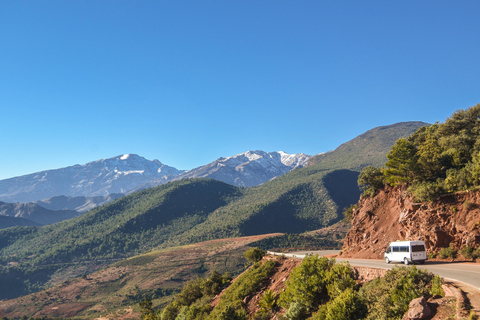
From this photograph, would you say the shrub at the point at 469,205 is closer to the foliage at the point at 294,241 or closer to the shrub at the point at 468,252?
the shrub at the point at 468,252

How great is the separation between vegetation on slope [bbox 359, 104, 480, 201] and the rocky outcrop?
1.08 meters

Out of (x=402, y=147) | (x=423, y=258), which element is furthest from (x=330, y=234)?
(x=423, y=258)

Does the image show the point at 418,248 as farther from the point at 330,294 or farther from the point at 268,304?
the point at 268,304

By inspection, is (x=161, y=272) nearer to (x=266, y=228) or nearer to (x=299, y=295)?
(x=266, y=228)

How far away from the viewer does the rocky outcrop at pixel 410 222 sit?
23764 millimetres

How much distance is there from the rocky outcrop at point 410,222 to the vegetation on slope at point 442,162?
1078mm

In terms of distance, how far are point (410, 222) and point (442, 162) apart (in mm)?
7561

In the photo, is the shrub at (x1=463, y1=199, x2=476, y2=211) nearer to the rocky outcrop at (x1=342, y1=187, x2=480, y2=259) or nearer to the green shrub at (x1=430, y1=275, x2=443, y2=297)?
the rocky outcrop at (x1=342, y1=187, x2=480, y2=259)

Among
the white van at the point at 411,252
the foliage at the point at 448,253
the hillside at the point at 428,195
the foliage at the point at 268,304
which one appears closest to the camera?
the white van at the point at 411,252

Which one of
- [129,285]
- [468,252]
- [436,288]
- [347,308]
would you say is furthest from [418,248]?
[129,285]

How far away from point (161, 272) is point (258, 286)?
95.5 meters

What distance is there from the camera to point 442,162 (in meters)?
30.7

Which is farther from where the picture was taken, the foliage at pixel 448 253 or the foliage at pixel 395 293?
the foliage at pixel 448 253

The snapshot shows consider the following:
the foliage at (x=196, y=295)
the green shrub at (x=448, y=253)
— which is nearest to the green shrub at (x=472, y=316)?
the green shrub at (x=448, y=253)
